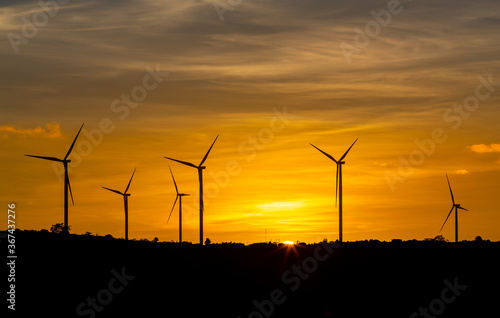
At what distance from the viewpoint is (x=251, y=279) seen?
99.4m

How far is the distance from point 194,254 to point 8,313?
2572 centimetres

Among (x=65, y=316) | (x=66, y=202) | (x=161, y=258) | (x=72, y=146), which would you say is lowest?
(x=65, y=316)

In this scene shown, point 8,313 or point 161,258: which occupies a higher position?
point 161,258

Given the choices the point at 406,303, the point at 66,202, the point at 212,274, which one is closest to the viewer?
the point at 406,303

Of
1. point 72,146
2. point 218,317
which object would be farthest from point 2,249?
point 218,317

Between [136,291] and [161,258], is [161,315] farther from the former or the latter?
[161,258]

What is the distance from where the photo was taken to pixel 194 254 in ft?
349

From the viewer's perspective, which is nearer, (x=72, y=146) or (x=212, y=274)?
(x=212, y=274)

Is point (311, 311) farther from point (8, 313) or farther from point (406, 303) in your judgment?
point (8, 313)

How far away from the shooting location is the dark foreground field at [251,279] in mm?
91188

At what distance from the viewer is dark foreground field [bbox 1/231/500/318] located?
91188 millimetres

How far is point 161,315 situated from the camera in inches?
3511

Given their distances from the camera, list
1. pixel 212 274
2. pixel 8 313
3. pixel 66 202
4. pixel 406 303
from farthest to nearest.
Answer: pixel 66 202 < pixel 212 274 < pixel 406 303 < pixel 8 313

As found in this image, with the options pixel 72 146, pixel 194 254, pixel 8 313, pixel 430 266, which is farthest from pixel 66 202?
pixel 430 266
